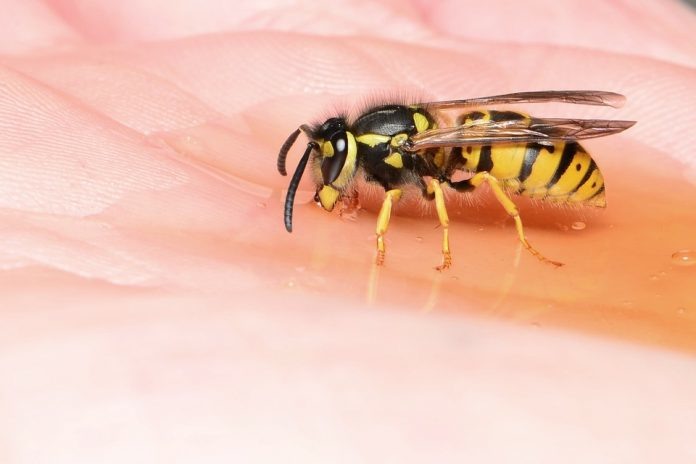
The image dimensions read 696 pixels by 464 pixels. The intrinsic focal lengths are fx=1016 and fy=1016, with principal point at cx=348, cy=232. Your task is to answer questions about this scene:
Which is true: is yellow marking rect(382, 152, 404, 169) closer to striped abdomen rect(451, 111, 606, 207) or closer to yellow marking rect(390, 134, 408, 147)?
yellow marking rect(390, 134, 408, 147)

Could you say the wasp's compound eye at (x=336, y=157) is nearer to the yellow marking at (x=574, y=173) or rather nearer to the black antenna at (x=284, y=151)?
the black antenna at (x=284, y=151)

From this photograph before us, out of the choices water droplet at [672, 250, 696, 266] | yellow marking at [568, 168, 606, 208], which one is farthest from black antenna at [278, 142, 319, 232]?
water droplet at [672, 250, 696, 266]

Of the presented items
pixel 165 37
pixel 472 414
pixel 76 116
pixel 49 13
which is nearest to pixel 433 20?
pixel 165 37

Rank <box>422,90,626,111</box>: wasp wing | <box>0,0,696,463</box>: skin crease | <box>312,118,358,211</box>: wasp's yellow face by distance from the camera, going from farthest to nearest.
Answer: <box>422,90,626,111</box>: wasp wing < <box>312,118,358,211</box>: wasp's yellow face < <box>0,0,696,463</box>: skin crease

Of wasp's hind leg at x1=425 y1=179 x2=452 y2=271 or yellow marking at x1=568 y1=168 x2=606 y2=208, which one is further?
yellow marking at x1=568 y1=168 x2=606 y2=208

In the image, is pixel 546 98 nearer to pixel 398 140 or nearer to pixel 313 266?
pixel 398 140
